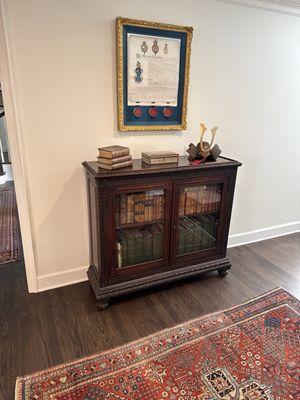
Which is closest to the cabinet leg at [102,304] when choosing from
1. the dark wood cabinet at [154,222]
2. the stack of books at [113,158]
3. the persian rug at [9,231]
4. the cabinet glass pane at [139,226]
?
the dark wood cabinet at [154,222]

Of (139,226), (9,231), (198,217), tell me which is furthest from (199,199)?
(9,231)

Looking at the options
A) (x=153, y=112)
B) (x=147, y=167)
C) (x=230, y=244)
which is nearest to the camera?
(x=147, y=167)

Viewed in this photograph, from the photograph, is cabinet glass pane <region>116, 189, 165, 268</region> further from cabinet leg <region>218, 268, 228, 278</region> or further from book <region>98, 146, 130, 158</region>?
cabinet leg <region>218, 268, 228, 278</region>

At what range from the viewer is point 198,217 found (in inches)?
89.3

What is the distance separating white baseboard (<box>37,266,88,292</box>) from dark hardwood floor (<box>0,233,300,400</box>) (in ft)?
0.16

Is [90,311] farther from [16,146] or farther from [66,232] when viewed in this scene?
[16,146]

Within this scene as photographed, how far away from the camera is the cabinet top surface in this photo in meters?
1.76

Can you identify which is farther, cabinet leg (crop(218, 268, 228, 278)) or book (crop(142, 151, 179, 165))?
cabinet leg (crop(218, 268, 228, 278))

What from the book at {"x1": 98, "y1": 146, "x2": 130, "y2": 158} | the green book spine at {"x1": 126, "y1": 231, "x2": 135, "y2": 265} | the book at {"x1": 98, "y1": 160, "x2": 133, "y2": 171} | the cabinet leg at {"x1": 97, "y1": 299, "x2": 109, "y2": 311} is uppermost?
the book at {"x1": 98, "y1": 146, "x2": 130, "y2": 158}

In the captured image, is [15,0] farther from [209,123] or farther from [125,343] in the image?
[125,343]

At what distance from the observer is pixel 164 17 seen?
1.99m

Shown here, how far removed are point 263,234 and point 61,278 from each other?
2145 mm

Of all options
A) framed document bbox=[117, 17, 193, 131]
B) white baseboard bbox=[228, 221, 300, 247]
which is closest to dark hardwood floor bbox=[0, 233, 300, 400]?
white baseboard bbox=[228, 221, 300, 247]

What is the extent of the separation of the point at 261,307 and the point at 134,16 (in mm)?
2231
